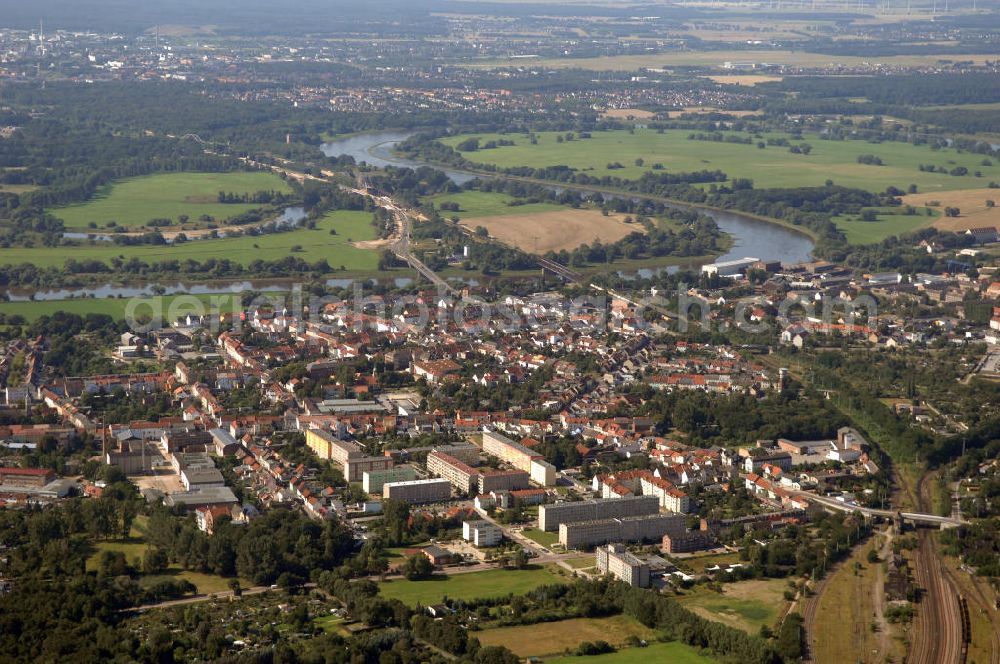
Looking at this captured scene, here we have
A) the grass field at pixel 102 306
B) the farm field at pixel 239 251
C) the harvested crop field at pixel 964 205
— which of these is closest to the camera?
the grass field at pixel 102 306

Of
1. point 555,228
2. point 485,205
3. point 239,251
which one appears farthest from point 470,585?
point 485,205

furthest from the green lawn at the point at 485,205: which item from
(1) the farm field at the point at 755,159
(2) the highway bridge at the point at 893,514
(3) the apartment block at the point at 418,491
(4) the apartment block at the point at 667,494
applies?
(2) the highway bridge at the point at 893,514

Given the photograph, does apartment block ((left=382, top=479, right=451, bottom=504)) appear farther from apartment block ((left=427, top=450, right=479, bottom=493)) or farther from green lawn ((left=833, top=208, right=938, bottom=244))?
green lawn ((left=833, top=208, right=938, bottom=244))

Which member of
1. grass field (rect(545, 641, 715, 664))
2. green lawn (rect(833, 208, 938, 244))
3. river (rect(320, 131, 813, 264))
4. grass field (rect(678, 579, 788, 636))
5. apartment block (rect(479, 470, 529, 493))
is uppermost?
grass field (rect(545, 641, 715, 664))

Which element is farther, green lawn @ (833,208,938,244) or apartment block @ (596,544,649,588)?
green lawn @ (833,208,938,244)

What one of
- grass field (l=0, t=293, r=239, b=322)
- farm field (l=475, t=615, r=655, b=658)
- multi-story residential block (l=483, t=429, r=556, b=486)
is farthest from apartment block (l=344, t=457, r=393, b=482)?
grass field (l=0, t=293, r=239, b=322)

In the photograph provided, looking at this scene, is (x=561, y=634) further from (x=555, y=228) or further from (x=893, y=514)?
(x=555, y=228)

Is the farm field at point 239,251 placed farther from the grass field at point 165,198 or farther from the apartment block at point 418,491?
the apartment block at point 418,491
